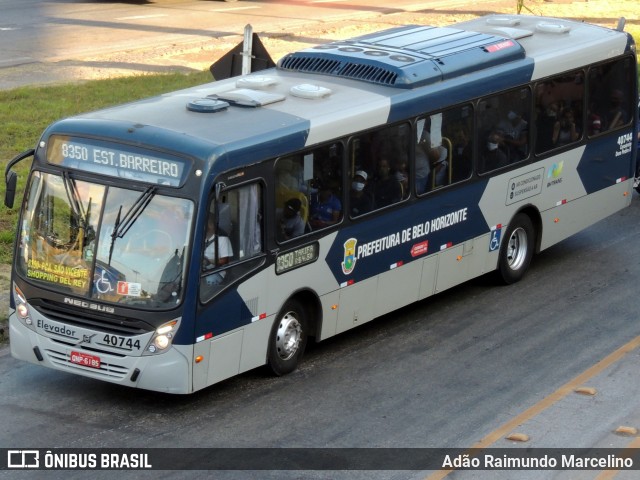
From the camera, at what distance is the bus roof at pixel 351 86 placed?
1108cm

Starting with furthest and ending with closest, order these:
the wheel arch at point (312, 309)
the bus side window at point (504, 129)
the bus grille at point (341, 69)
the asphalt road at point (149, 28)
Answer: the asphalt road at point (149, 28) → the bus side window at point (504, 129) → the bus grille at point (341, 69) → the wheel arch at point (312, 309)

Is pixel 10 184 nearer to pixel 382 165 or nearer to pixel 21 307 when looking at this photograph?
pixel 21 307

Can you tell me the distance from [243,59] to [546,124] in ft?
12.4

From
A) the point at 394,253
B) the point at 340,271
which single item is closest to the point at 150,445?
the point at 340,271

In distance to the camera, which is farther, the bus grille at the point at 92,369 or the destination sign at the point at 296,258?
the destination sign at the point at 296,258

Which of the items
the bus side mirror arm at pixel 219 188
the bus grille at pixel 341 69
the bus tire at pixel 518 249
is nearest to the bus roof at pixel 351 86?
the bus grille at pixel 341 69

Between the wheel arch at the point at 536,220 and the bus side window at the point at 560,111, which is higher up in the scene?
the bus side window at the point at 560,111

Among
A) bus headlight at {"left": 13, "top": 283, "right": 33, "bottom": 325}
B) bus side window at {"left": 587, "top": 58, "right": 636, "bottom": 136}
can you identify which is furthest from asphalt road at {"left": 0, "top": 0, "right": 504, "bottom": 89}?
bus headlight at {"left": 13, "top": 283, "right": 33, "bottom": 325}

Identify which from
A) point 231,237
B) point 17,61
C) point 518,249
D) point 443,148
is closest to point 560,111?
point 518,249

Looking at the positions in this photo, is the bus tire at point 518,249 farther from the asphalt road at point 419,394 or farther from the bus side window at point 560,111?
the bus side window at point 560,111

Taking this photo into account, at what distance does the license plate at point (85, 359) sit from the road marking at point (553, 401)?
3.08 m

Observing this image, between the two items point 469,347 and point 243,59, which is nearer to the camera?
point 469,347

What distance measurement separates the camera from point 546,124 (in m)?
15.1

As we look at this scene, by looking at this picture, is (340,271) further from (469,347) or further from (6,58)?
(6,58)
